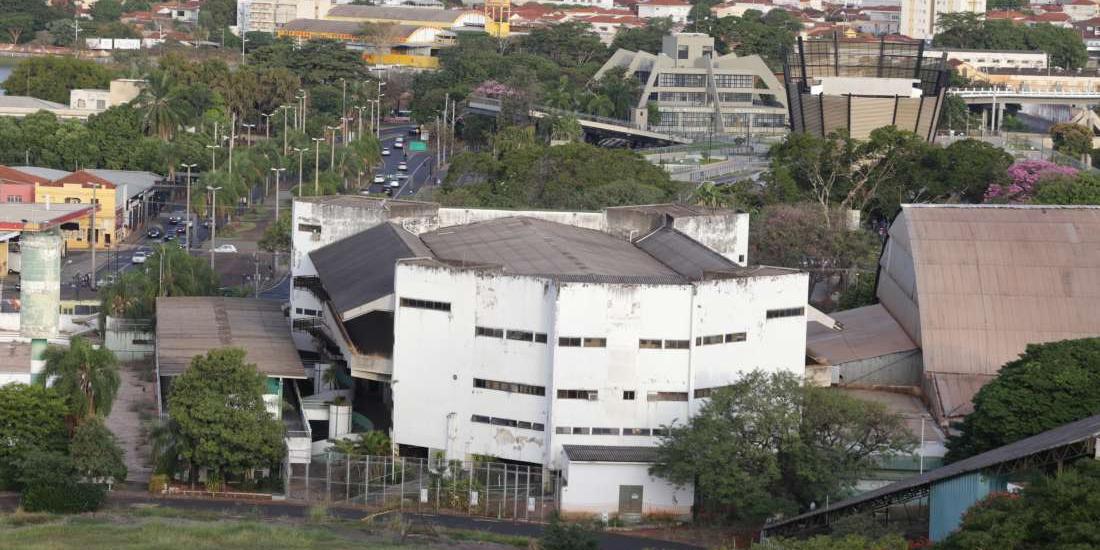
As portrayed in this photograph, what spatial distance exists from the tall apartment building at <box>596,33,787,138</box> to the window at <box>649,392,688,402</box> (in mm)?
99402

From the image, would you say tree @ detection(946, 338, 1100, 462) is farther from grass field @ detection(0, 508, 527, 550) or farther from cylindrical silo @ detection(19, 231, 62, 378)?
cylindrical silo @ detection(19, 231, 62, 378)

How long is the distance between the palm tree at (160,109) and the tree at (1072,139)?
2178 inches

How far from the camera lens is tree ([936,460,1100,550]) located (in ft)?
139

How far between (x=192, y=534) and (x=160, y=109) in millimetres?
93217

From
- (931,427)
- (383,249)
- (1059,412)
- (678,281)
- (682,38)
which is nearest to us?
(1059,412)

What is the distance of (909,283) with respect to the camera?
73625mm

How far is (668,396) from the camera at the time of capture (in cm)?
5994

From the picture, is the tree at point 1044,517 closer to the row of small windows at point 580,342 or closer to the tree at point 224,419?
the row of small windows at point 580,342

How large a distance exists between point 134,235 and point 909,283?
49028 mm

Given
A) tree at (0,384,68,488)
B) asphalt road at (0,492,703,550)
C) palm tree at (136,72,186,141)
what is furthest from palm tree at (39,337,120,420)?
palm tree at (136,72,186,141)

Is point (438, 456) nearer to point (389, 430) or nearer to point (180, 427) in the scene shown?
point (389, 430)

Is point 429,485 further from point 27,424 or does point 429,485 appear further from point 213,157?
point 213,157

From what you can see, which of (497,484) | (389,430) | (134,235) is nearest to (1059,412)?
(497,484)

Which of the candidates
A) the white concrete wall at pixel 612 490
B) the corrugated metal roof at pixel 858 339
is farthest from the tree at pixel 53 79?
the white concrete wall at pixel 612 490
